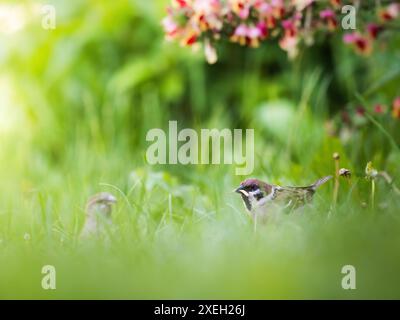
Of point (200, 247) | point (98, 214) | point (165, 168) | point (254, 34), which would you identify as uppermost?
point (254, 34)

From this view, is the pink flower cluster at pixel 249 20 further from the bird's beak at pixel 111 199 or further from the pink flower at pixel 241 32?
the bird's beak at pixel 111 199

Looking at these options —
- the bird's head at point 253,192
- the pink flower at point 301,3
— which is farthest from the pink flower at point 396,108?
the bird's head at point 253,192

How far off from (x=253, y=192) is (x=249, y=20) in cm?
64

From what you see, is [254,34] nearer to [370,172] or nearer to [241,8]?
[241,8]

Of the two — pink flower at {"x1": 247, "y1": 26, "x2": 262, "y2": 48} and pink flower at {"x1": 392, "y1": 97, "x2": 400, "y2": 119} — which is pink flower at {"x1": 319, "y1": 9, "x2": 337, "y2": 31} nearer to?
pink flower at {"x1": 247, "y1": 26, "x2": 262, "y2": 48}

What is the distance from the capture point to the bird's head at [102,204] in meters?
2.32

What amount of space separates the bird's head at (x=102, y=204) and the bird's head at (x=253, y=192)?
389 millimetres

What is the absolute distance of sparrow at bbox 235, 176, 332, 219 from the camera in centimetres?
217

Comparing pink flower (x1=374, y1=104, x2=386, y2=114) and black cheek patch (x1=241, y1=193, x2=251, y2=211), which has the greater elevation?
pink flower (x1=374, y1=104, x2=386, y2=114)

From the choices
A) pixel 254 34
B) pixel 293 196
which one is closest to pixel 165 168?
pixel 254 34

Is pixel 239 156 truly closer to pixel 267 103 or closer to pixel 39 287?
pixel 267 103

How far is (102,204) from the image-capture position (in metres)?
2.34

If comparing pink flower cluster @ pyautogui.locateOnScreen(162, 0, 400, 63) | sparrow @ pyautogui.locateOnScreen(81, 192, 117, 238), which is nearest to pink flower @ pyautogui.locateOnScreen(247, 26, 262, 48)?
pink flower cluster @ pyautogui.locateOnScreen(162, 0, 400, 63)

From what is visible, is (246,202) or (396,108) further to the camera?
(396,108)
